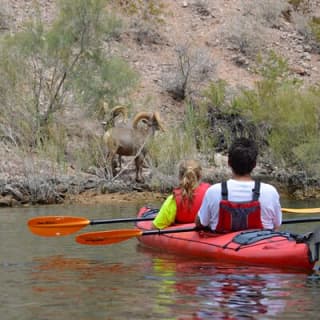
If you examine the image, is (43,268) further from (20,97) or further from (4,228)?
(20,97)

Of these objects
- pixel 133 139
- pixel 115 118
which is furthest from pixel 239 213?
pixel 115 118

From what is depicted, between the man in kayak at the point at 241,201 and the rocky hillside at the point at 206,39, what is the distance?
25.9 m

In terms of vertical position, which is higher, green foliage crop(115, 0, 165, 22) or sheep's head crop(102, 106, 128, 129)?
green foliage crop(115, 0, 165, 22)

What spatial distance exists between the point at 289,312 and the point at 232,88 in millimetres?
30405

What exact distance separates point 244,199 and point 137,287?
1.79 metres

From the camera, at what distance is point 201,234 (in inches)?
481

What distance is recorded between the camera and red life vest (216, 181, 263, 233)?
1122 cm

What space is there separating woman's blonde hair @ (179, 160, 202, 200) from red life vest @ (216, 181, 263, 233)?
1.11 m

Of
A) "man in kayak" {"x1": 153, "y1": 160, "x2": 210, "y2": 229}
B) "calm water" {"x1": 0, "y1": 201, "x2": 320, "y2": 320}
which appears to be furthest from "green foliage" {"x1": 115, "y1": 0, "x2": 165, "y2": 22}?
"man in kayak" {"x1": 153, "y1": 160, "x2": 210, "y2": 229}

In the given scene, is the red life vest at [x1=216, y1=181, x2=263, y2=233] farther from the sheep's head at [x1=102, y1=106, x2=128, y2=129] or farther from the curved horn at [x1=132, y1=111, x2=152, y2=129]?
the sheep's head at [x1=102, y1=106, x2=128, y2=129]

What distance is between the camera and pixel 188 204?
12.9 meters

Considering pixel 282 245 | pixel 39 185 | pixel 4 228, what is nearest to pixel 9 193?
pixel 39 185

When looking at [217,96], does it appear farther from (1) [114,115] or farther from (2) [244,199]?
(2) [244,199]

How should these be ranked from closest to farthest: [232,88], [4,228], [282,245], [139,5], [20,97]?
[282,245]
[4,228]
[20,97]
[232,88]
[139,5]
